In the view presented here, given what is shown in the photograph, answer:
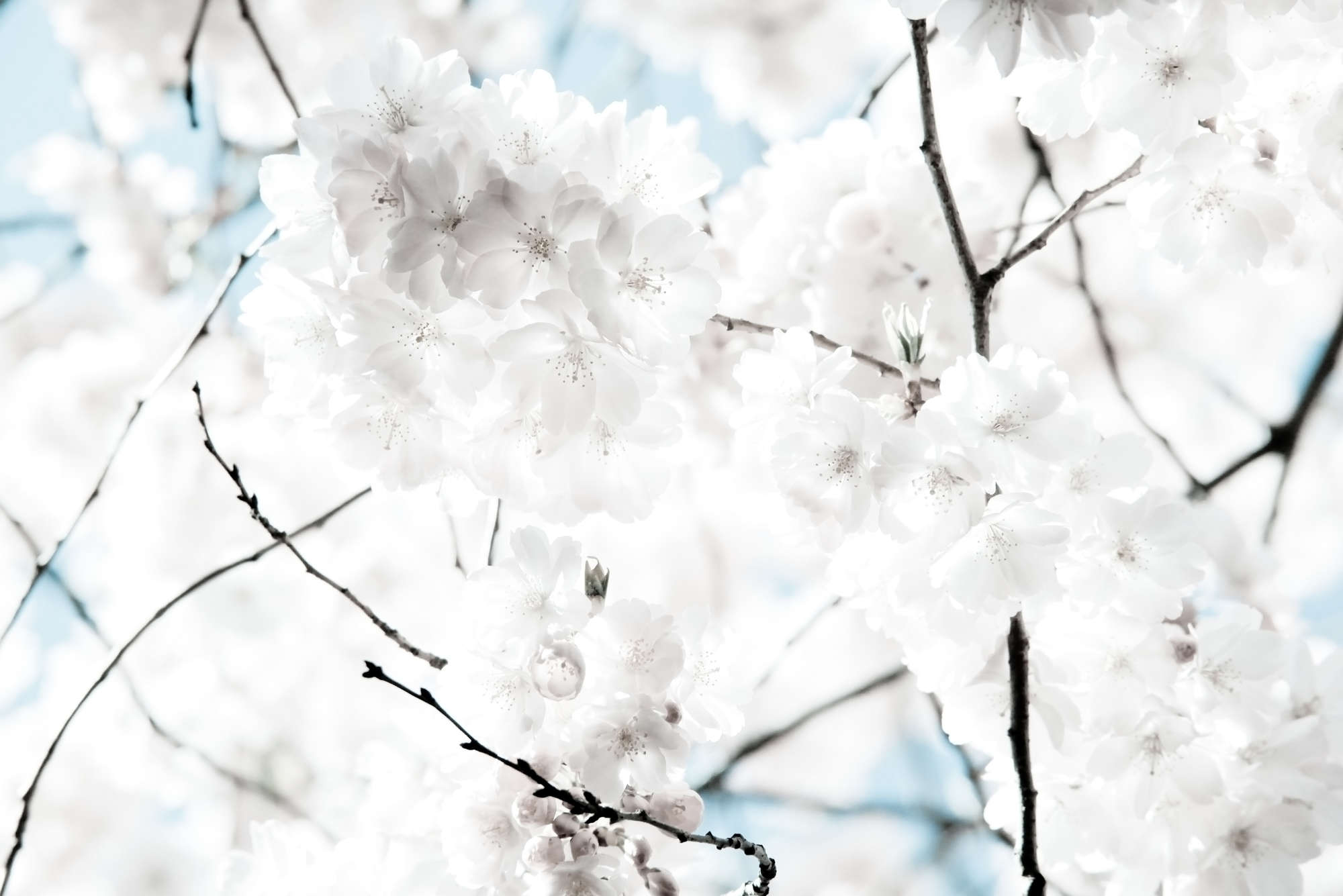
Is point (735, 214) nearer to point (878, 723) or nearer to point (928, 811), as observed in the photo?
point (878, 723)

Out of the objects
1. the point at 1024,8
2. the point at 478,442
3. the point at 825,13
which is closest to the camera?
the point at 1024,8

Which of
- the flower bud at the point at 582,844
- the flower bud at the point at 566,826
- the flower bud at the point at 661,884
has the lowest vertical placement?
the flower bud at the point at 661,884

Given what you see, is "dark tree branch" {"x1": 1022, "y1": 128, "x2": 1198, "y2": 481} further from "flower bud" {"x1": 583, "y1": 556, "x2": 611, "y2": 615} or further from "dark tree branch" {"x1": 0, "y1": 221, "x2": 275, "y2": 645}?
"dark tree branch" {"x1": 0, "y1": 221, "x2": 275, "y2": 645}

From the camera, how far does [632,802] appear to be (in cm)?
79

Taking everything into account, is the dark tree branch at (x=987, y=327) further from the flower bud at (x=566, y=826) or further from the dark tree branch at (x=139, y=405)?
the dark tree branch at (x=139, y=405)

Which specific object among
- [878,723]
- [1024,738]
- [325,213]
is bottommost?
[1024,738]

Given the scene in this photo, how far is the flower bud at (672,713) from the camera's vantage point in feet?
2.57

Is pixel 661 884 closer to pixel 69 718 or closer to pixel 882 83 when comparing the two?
pixel 69 718

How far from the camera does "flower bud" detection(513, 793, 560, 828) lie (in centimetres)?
77

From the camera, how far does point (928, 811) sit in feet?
5.62

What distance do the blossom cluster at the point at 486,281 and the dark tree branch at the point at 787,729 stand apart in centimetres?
104

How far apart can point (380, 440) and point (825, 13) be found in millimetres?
1589

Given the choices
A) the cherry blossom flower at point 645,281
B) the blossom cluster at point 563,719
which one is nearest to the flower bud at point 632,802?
the blossom cluster at point 563,719

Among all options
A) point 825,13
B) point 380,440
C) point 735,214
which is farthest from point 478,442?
point 825,13
